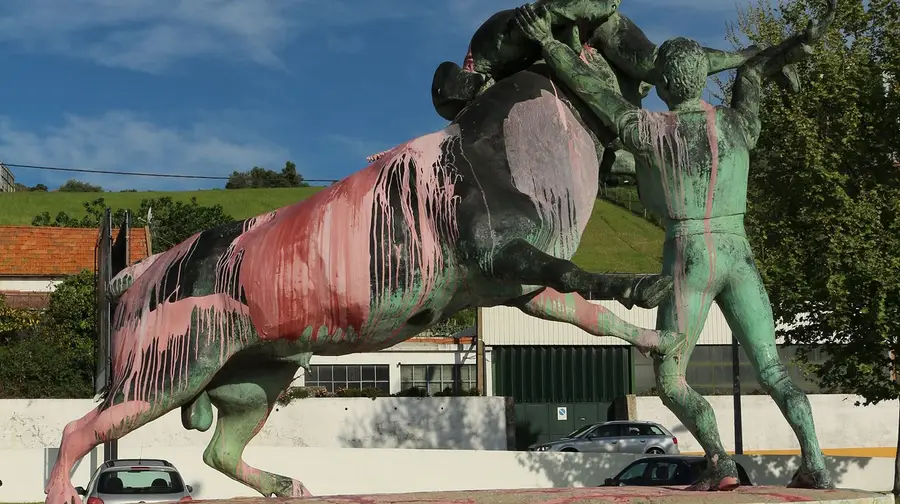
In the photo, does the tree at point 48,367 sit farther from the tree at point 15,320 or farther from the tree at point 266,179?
the tree at point 266,179

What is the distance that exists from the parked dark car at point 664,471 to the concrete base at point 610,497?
9.59 meters

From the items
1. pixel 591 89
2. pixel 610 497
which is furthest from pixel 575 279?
pixel 591 89

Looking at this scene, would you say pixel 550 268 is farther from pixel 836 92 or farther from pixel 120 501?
pixel 836 92

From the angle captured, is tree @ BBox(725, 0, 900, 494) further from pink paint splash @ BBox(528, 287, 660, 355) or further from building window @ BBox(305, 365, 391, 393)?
building window @ BBox(305, 365, 391, 393)

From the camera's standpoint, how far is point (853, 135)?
2009cm

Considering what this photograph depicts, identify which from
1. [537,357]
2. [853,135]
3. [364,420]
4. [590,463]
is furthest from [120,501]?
[537,357]

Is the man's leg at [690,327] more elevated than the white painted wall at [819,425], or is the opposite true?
the man's leg at [690,327]

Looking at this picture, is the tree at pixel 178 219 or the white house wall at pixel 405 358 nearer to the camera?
the white house wall at pixel 405 358

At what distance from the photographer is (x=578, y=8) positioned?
5.78 meters

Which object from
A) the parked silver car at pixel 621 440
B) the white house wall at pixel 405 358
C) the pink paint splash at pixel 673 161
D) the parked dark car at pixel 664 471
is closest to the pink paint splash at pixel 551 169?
the pink paint splash at pixel 673 161

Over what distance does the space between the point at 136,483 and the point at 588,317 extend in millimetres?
12310

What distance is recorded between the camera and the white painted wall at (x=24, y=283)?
150 ft

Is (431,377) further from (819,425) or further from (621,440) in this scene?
(819,425)

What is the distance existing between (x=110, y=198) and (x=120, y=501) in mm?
66785
